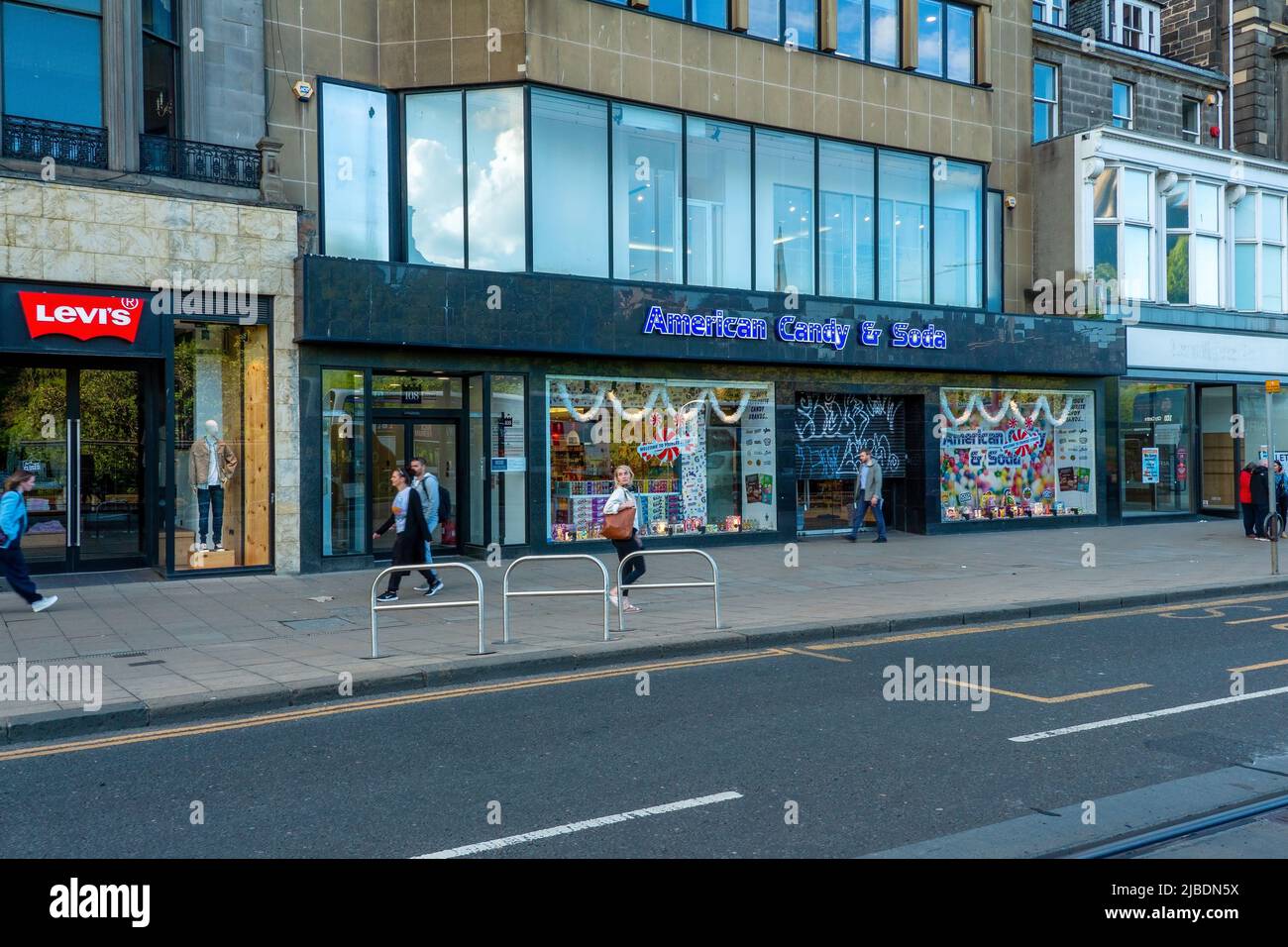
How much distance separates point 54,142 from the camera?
47.3ft

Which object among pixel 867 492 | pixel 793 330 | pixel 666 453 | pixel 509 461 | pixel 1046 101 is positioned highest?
pixel 1046 101

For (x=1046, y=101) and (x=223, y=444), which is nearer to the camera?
(x=223, y=444)

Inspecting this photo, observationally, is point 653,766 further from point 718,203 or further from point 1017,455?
point 1017,455

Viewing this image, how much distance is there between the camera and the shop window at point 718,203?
19.8m

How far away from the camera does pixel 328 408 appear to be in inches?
643

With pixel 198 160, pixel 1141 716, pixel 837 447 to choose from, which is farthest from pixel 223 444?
pixel 1141 716

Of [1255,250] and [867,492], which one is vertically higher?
[1255,250]

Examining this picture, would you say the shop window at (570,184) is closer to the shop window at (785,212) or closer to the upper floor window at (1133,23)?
the shop window at (785,212)

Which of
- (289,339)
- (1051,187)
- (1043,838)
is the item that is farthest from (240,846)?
(1051,187)

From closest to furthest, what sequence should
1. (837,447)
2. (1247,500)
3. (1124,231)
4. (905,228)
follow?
(1247,500)
(837,447)
(905,228)
(1124,231)

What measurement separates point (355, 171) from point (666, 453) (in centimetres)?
734

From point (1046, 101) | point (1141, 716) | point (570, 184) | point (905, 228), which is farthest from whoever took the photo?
point (1046, 101)
